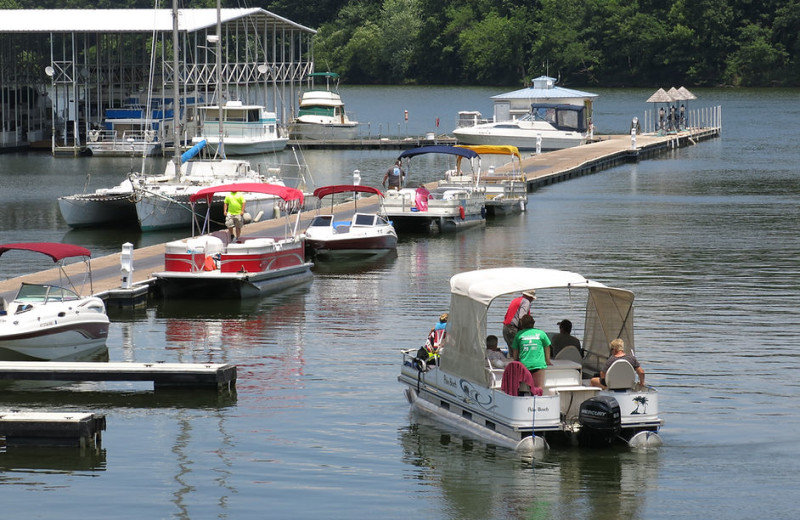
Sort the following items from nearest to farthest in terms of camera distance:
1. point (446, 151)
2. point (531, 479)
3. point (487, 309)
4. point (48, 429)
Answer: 1. point (531, 479)
2. point (48, 429)
3. point (487, 309)
4. point (446, 151)

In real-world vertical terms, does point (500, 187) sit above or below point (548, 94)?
below

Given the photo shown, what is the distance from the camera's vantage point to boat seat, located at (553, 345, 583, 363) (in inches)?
856

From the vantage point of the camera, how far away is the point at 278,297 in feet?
114

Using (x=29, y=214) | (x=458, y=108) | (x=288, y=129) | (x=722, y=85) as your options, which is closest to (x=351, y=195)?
(x=29, y=214)

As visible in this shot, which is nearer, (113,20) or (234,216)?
(234,216)

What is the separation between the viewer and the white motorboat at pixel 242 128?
8250 cm

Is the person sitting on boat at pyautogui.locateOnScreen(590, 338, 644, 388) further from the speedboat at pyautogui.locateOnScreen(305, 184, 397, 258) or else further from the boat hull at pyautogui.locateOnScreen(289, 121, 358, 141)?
the boat hull at pyautogui.locateOnScreen(289, 121, 358, 141)

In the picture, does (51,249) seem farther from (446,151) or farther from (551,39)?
(551,39)

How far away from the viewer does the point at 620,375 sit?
66.1ft

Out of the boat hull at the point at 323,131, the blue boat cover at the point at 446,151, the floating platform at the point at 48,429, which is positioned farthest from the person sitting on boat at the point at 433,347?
the boat hull at the point at 323,131

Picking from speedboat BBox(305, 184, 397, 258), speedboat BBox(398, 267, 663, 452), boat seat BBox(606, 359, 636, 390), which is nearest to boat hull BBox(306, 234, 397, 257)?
speedboat BBox(305, 184, 397, 258)

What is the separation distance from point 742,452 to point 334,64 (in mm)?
165221

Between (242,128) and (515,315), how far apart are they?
61727mm

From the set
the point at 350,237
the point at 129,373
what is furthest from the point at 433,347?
the point at 350,237
